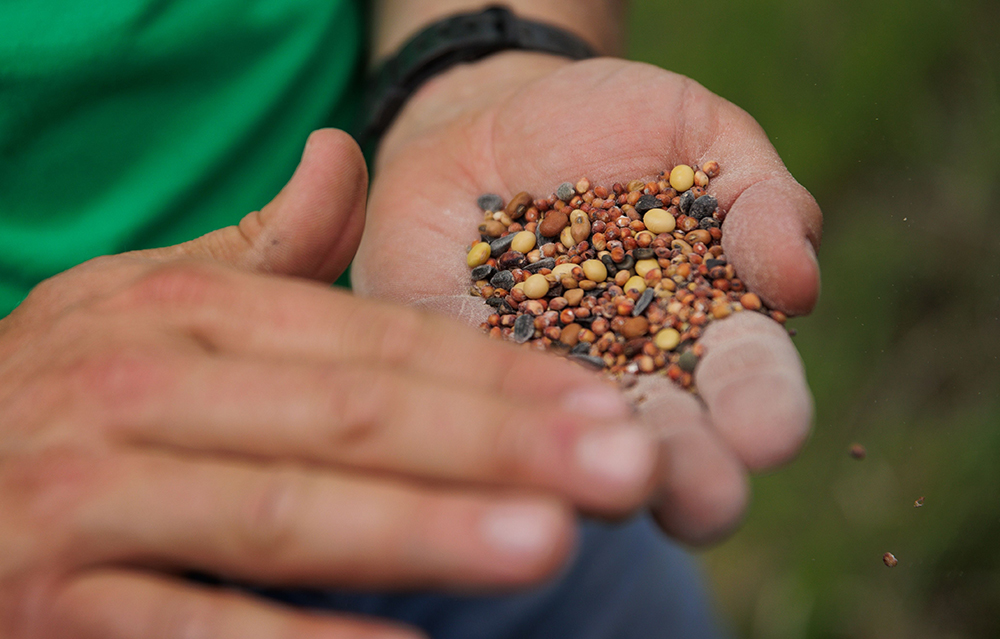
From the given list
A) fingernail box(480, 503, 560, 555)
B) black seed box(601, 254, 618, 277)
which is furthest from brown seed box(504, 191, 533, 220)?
fingernail box(480, 503, 560, 555)

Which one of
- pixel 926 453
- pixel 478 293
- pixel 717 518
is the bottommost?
pixel 926 453

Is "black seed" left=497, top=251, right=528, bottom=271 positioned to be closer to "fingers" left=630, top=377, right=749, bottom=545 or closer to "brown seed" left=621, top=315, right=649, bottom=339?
"brown seed" left=621, top=315, right=649, bottom=339

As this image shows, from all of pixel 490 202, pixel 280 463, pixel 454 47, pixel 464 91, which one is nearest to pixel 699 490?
pixel 280 463

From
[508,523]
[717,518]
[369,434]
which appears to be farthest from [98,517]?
[717,518]

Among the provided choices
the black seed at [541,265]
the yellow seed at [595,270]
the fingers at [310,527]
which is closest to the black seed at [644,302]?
the yellow seed at [595,270]

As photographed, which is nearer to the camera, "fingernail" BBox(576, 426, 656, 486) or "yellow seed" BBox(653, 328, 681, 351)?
"fingernail" BBox(576, 426, 656, 486)

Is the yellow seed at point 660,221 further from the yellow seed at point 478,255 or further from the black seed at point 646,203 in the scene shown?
the yellow seed at point 478,255

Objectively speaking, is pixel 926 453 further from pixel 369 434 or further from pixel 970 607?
pixel 369 434
